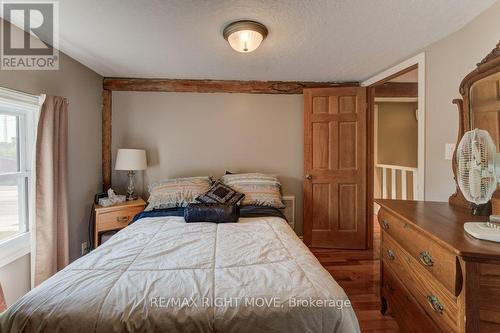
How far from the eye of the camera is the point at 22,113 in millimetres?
2055

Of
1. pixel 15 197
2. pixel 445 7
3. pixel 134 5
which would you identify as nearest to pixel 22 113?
pixel 15 197

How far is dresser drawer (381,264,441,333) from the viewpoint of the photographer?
4.33ft

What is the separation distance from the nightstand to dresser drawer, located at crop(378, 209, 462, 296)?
2.58m

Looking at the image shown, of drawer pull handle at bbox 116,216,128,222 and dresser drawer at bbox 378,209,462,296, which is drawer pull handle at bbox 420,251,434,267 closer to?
dresser drawer at bbox 378,209,462,296

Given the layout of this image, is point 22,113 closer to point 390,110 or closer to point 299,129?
point 299,129

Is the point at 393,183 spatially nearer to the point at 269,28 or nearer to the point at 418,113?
the point at 418,113

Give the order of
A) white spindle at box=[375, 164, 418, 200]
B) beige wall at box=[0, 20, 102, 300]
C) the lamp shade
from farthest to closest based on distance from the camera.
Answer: white spindle at box=[375, 164, 418, 200]
the lamp shade
beige wall at box=[0, 20, 102, 300]

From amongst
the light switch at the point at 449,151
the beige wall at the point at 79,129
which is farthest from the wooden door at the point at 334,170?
the beige wall at the point at 79,129

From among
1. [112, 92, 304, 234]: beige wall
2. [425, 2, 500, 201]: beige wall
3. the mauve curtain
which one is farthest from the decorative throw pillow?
[425, 2, 500, 201]: beige wall

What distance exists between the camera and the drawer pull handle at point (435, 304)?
3.83 feet

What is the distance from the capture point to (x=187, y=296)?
1097mm

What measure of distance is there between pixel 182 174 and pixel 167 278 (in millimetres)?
2147

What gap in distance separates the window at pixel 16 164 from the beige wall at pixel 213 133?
44.5 inches

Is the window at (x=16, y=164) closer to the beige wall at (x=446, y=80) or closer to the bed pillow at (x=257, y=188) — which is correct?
the bed pillow at (x=257, y=188)
